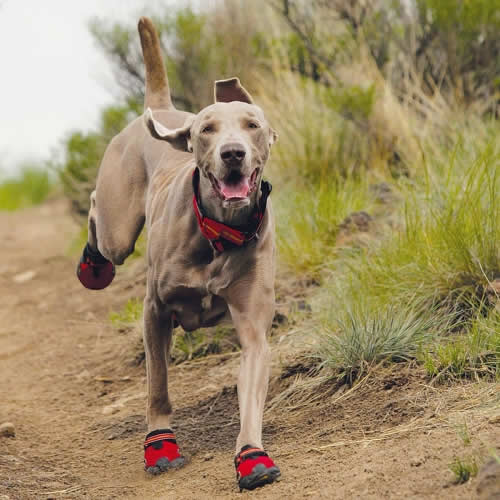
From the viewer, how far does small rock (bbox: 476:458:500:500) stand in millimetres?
2789

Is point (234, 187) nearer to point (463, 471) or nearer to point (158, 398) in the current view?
point (158, 398)

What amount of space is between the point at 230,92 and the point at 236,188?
887 millimetres

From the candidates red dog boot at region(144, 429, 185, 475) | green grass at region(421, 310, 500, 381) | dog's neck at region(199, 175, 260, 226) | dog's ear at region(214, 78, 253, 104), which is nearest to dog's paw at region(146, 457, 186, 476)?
red dog boot at region(144, 429, 185, 475)

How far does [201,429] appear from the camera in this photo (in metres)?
4.97

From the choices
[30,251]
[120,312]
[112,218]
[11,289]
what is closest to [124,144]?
[112,218]

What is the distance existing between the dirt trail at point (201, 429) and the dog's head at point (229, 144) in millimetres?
1202

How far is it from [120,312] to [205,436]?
3106mm

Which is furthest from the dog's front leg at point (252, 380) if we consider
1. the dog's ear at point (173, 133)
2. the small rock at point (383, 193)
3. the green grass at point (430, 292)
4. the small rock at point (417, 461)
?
the small rock at point (383, 193)

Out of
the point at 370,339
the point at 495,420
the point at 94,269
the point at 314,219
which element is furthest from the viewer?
the point at 314,219

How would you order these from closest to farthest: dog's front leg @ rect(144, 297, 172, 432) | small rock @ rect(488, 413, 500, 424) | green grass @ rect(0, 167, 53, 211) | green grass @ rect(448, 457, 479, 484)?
green grass @ rect(448, 457, 479, 484) → small rock @ rect(488, 413, 500, 424) → dog's front leg @ rect(144, 297, 172, 432) → green grass @ rect(0, 167, 53, 211)

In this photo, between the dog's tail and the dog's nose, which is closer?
the dog's nose

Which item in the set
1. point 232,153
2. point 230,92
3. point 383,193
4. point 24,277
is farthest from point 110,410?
point 24,277

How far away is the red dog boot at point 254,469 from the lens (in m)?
3.66

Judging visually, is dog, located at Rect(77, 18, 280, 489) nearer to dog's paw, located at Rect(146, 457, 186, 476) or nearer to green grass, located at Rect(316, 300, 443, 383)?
dog's paw, located at Rect(146, 457, 186, 476)
